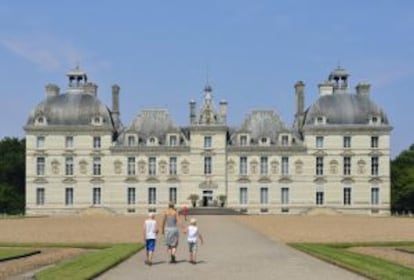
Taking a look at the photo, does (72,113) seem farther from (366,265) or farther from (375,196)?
(366,265)

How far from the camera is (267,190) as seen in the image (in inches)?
2621

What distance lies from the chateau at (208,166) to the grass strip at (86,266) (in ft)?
150

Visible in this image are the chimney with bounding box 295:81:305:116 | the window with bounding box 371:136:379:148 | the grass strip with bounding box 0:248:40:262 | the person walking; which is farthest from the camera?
the chimney with bounding box 295:81:305:116

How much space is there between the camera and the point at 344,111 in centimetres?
6738

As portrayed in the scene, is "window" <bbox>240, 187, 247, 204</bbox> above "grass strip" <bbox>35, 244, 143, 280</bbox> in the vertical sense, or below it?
below

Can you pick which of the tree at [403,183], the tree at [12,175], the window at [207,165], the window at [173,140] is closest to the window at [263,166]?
the window at [207,165]

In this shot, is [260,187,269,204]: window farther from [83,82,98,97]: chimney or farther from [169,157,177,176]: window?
[83,82,98,97]: chimney

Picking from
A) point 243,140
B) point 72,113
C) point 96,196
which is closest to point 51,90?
point 72,113

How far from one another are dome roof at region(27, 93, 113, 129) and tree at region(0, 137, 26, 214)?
21.9ft

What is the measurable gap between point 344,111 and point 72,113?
24.0 metres

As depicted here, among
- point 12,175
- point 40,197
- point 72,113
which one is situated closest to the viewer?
point 40,197

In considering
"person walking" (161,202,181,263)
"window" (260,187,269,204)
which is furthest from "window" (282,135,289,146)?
"person walking" (161,202,181,263)

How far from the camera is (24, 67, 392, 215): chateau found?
66.2 m

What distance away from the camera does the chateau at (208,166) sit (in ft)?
217
